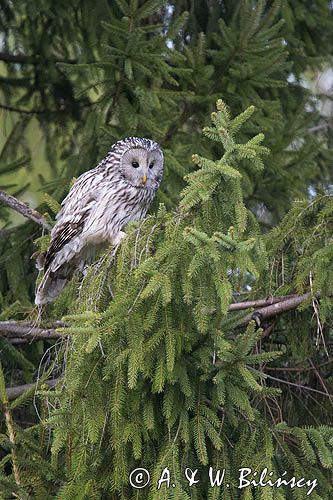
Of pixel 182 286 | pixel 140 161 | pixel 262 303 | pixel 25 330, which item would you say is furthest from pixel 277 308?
pixel 140 161

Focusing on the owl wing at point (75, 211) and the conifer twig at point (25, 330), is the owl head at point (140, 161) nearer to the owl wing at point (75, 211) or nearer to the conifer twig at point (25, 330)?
the owl wing at point (75, 211)

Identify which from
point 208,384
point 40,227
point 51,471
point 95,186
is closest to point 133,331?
point 208,384

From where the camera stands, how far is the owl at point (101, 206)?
19.3ft

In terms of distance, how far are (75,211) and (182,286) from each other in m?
2.16

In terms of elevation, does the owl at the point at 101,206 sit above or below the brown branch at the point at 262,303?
below

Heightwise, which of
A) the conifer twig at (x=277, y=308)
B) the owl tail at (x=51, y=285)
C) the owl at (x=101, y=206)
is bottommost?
the owl tail at (x=51, y=285)

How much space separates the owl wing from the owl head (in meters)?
0.18

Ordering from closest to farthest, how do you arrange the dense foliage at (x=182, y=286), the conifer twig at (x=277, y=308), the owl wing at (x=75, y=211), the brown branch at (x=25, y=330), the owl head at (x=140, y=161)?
1. the dense foliage at (x=182, y=286)
2. the conifer twig at (x=277, y=308)
3. the brown branch at (x=25, y=330)
4. the owl wing at (x=75, y=211)
5. the owl head at (x=140, y=161)

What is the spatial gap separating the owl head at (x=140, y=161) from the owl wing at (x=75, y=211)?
176 mm

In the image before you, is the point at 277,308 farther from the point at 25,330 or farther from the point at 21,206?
the point at 21,206

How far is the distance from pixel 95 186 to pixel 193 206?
213 cm

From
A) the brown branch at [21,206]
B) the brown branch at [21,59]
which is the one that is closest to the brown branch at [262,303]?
the brown branch at [21,206]

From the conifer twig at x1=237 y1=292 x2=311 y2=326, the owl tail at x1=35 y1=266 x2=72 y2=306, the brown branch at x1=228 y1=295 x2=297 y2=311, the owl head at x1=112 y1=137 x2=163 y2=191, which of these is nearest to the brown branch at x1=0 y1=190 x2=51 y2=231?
the owl tail at x1=35 y1=266 x2=72 y2=306

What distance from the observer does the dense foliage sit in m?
3.93
